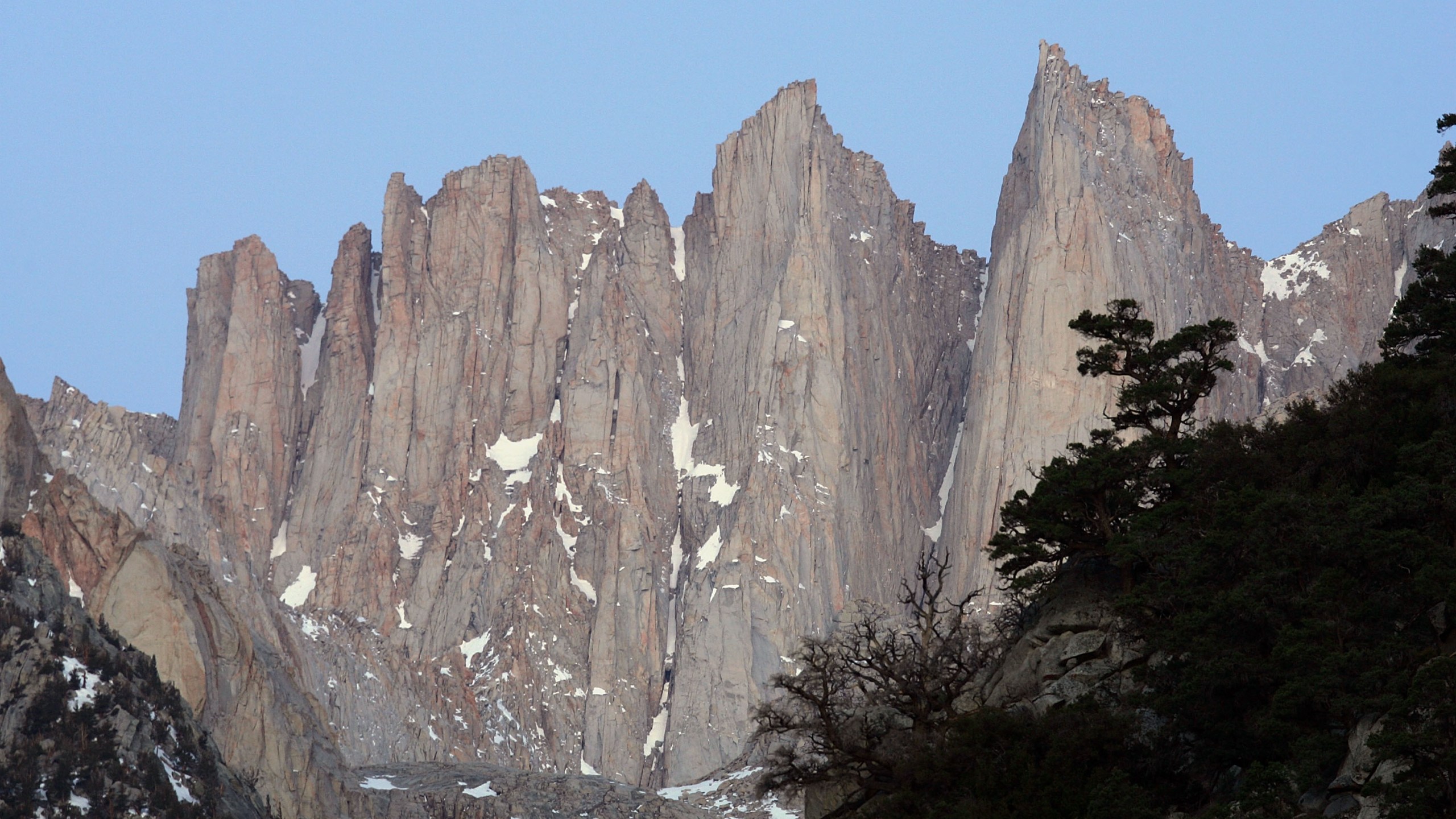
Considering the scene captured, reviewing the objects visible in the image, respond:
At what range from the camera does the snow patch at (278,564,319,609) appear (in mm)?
165000

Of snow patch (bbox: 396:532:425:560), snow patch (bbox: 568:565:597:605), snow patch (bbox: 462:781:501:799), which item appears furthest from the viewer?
snow patch (bbox: 396:532:425:560)

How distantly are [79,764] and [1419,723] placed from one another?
80.0 meters

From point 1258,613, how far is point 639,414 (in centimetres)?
13313

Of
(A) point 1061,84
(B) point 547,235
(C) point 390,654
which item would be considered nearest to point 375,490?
(C) point 390,654

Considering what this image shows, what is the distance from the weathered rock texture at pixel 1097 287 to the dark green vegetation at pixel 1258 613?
97518 millimetres

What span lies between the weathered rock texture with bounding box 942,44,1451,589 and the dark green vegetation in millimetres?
97518

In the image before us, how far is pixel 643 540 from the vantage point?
159m

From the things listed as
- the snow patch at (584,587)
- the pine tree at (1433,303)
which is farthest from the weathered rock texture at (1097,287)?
the pine tree at (1433,303)

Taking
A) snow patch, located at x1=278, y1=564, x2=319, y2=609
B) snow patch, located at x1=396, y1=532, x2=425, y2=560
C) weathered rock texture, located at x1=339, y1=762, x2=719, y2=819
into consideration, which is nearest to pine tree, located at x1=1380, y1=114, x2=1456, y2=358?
weathered rock texture, located at x1=339, y1=762, x2=719, y2=819

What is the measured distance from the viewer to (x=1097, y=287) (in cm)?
14962

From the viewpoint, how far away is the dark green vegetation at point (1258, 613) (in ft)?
97.2

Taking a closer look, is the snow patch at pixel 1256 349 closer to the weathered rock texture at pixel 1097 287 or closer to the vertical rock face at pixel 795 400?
the weathered rock texture at pixel 1097 287

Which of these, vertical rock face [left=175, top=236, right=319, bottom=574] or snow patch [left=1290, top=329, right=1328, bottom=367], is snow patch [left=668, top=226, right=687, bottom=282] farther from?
snow patch [left=1290, top=329, right=1328, bottom=367]

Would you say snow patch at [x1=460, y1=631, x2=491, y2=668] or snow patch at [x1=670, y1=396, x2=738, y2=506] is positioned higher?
snow patch at [x1=670, y1=396, x2=738, y2=506]
